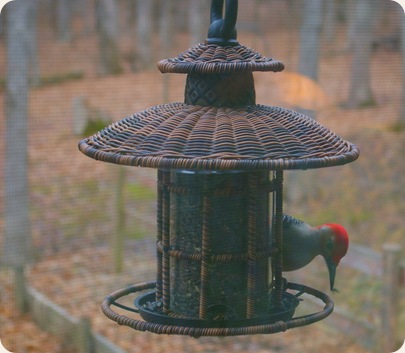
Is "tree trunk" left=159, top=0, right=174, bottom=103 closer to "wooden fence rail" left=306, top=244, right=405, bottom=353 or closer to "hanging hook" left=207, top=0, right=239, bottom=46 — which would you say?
"wooden fence rail" left=306, top=244, right=405, bottom=353

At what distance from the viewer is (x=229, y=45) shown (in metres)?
1.09

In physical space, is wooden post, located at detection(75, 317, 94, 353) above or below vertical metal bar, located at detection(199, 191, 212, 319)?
below

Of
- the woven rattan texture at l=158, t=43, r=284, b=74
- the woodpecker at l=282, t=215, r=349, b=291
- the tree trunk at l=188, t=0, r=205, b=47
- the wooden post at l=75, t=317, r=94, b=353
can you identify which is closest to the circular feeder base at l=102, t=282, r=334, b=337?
the woodpecker at l=282, t=215, r=349, b=291

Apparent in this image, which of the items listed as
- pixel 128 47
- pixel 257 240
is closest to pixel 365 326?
pixel 257 240

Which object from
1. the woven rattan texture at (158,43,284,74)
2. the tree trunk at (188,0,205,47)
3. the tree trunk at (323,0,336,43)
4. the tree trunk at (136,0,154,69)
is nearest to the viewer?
the woven rattan texture at (158,43,284,74)

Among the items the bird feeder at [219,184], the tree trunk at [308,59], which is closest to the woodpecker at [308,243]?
the bird feeder at [219,184]

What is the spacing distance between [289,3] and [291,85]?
0.63 m

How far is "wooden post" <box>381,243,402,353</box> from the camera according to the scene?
8.76 ft

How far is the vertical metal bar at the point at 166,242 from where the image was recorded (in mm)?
1120

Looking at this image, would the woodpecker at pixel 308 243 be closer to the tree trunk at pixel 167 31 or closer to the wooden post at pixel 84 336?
the wooden post at pixel 84 336

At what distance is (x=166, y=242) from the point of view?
113 centimetres

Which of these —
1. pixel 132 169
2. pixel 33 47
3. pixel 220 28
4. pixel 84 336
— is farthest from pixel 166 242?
pixel 132 169

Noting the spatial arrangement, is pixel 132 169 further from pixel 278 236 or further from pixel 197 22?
pixel 278 236

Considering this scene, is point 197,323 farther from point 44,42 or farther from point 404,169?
point 404,169
